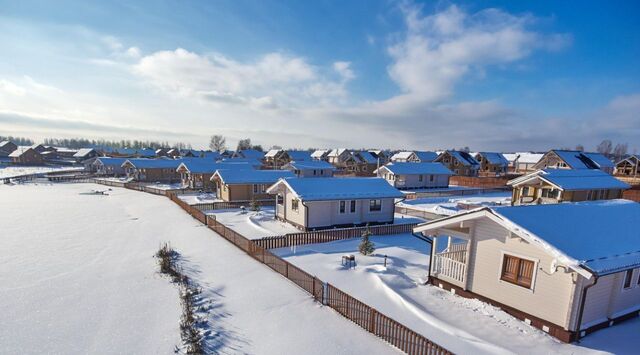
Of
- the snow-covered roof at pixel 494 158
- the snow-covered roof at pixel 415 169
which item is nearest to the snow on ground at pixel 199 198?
the snow-covered roof at pixel 415 169

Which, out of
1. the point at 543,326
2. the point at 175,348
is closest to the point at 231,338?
the point at 175,348

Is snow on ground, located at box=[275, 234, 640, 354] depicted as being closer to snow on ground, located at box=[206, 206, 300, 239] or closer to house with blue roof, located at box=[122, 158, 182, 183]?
snow on ground, located at box=[206, 206, 300, 239]

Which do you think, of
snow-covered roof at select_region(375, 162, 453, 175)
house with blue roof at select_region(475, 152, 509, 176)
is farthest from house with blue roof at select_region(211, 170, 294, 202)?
house with blue roof at select_region(475, 152, 509, 176)

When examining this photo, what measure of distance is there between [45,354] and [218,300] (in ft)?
17.3

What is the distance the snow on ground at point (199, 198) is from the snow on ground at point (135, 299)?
12.9 meters

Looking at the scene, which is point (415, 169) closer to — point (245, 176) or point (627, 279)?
point (245, 176)

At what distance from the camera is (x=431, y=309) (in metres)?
11.7

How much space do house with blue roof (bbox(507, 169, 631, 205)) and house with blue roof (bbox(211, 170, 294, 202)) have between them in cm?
2840

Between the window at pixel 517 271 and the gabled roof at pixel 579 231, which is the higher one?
the gabled roof at pixel 579 231

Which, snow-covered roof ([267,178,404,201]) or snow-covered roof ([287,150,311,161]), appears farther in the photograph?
snow-covered roof ([287,150,311,161])

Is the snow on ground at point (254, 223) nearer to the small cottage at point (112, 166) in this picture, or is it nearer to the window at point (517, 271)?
the window at point (517, 271)

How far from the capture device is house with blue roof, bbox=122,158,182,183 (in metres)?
55.8

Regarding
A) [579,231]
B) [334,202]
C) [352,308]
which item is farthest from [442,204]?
[352,308]

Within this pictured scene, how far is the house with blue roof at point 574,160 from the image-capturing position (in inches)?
2063
